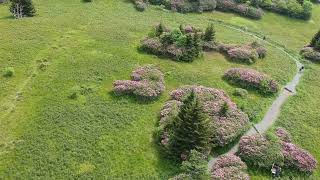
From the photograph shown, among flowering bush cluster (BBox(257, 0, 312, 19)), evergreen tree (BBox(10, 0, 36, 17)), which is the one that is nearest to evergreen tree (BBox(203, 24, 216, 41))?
evergreen tree (BBox(10, 0, 36, 17))

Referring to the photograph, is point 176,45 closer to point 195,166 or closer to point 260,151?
point 260,151

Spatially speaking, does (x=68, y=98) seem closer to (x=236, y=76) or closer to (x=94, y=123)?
(x=94, y=123)

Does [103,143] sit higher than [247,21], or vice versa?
[247,21]

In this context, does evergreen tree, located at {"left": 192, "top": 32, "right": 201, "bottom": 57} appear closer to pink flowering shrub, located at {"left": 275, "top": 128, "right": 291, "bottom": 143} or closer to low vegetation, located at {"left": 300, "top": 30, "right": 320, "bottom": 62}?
pink flowering shrub, located at {"left": 275, "top": 128, "right": 291, "bottom": 143}

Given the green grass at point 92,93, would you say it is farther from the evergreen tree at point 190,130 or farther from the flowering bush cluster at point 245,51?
the evergreen tree at point 190,130

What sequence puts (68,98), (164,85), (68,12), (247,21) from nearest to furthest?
(68,98)
(164,85)
(68,12)
(247,21)

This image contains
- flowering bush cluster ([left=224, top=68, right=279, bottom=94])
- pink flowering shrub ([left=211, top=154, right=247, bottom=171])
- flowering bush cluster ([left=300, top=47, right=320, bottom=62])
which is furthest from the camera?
flowering bush cluster ([left=300, top=47, right=320, bottom=62])

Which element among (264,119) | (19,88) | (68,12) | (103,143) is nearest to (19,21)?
(68,12)
